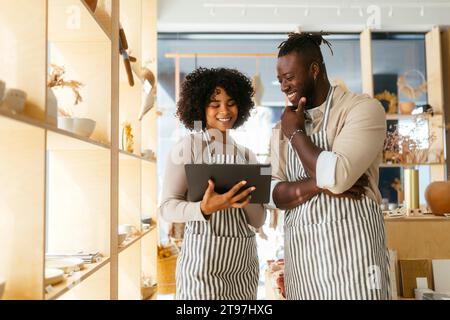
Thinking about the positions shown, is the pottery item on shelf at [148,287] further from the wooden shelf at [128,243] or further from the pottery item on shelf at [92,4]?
the pottery item on shelf at [92,4]

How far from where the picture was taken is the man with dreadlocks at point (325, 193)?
2.51 ft

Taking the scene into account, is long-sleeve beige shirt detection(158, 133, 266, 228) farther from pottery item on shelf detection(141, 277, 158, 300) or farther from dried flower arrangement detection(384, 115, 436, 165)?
pottery item on shelf detection(141, 277, 158, 300)

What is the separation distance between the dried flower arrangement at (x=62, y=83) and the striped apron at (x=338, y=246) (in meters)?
0.55

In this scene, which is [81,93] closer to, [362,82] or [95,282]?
[95,282]

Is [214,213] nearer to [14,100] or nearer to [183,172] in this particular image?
[183,172]

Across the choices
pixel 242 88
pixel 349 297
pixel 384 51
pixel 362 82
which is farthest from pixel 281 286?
pixel 384 51

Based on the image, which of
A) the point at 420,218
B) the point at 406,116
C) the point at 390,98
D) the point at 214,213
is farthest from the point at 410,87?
the point at 214,213

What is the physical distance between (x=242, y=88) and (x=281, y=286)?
0.45 meters

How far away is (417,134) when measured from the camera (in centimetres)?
138

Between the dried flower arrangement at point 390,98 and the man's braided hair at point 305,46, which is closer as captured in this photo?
the man's braided hair at point 305,46

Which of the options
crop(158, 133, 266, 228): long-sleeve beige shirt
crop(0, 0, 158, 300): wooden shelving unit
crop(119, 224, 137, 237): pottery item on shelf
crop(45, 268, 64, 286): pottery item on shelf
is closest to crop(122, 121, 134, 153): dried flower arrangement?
crop(0, 0, 158, 300): wooden shelving unit

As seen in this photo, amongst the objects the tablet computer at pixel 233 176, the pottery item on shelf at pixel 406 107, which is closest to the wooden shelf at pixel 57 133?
the tablet computer at pixel 233 176

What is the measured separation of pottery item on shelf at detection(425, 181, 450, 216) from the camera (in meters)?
1.13

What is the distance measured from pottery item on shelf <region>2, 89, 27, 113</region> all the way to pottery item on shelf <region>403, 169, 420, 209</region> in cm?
98
